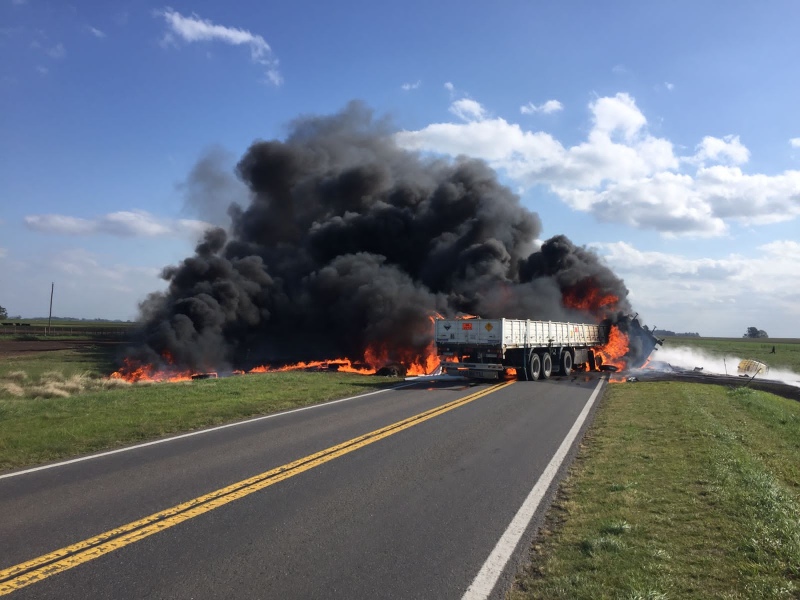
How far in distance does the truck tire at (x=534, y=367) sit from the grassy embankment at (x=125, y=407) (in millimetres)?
5613

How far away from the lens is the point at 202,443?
379 inches

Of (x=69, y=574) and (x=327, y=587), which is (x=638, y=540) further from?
(x=69, y=574)

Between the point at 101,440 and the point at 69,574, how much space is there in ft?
19.2

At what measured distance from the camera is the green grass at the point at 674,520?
4.32m

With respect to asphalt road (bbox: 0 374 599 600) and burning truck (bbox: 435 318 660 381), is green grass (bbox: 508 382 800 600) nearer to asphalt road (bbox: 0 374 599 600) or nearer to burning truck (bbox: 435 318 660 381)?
asphalt road (bbox: 0 374 599 600)

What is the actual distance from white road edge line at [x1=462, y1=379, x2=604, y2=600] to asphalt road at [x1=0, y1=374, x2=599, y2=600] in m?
0.08

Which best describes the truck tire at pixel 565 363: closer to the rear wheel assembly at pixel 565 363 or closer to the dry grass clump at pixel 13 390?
the rear wheel assembly at pixel 565 363

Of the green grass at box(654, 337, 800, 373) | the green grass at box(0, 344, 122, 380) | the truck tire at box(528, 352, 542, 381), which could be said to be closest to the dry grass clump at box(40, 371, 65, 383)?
the green grass at box(0, 344, 122, 380)

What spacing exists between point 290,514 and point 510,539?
220cm

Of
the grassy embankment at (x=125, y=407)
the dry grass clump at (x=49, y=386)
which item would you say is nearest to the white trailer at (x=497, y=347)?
the grassy embankment at (x=125, y=407)

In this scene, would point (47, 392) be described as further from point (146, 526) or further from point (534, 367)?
point (534, 367)

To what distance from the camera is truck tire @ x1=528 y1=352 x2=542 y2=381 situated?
A: 2369 centimetres

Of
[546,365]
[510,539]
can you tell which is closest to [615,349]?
[546,365]

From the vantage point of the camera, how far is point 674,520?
5.82 metres
